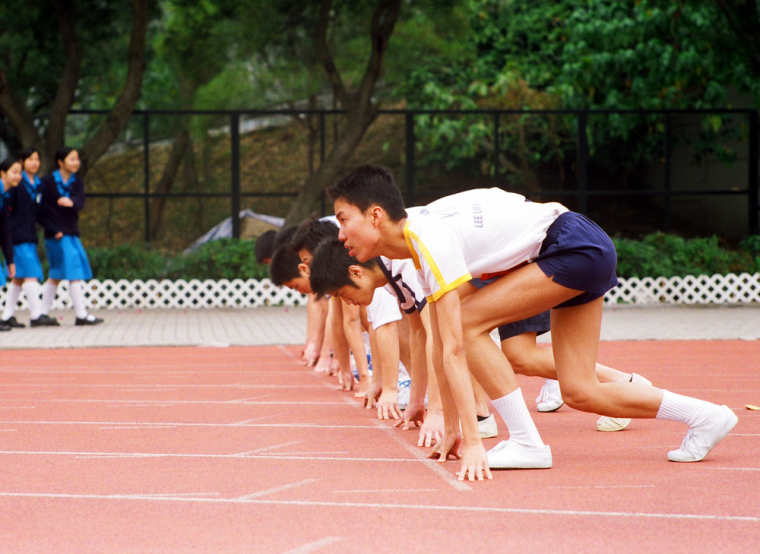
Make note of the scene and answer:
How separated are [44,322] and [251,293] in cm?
388

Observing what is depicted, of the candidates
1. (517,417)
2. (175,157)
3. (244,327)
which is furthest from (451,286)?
(175,157)

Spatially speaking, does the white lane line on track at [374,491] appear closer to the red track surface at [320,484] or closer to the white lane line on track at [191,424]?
the red track surface at [320,484]

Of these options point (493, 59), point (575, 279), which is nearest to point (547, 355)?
point (575, 279)

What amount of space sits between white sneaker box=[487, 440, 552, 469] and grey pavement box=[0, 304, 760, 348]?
7.58 metres

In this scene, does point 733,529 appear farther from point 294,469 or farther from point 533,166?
point 533,166

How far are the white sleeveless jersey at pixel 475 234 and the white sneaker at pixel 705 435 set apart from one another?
1.13m

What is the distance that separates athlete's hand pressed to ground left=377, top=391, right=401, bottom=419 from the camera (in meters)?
7.12

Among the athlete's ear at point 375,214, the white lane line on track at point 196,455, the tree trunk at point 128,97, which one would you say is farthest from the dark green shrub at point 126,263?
the athlete's ear at point 375,214

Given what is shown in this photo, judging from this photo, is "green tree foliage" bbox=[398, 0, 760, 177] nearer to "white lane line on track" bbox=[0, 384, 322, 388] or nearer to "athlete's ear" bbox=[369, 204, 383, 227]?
"white lane line on track" bbox=[0, 384, 322, 388]

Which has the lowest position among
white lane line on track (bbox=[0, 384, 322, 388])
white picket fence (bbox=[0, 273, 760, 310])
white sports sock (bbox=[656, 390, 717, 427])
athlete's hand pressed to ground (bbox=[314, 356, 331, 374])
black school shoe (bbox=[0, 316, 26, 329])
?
white picket fence (bbox=[0, 273, 760, 310])

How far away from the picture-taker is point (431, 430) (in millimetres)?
6191

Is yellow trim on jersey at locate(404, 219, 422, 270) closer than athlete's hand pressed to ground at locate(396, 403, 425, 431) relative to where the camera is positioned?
Yes

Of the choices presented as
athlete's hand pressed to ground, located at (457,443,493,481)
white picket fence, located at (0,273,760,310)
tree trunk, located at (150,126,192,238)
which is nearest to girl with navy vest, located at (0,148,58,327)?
white picket fence, located at (0,273,760,310)

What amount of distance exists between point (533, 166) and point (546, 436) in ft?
53.7
